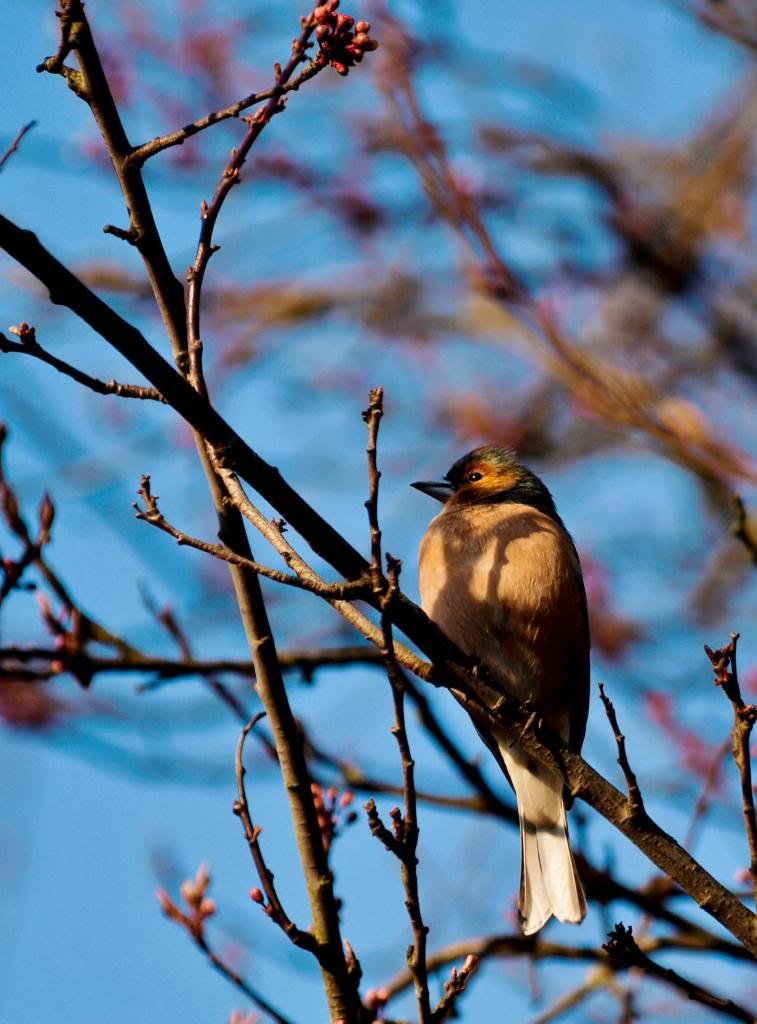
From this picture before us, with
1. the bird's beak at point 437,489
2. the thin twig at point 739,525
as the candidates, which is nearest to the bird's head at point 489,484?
the bird's beak at point 437,489

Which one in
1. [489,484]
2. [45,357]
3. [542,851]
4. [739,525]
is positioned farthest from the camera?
[489,484]

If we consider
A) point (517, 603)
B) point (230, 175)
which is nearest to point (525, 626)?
point (517, 603)

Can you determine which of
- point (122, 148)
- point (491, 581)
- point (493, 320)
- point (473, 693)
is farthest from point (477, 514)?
point (493, 320)

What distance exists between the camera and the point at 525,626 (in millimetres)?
4336

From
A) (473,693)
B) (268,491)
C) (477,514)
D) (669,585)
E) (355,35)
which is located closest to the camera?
(268,491)

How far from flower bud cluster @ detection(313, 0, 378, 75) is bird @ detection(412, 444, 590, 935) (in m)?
2.17

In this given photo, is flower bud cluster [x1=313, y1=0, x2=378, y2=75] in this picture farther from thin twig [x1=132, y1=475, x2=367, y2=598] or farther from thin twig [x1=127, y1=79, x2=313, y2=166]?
thin twig [x1=132, y1=475, x2=367, y2=598]

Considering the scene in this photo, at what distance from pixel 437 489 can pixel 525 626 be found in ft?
3.59

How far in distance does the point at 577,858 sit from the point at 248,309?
6168mm

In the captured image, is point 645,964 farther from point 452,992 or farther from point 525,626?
point 525,626

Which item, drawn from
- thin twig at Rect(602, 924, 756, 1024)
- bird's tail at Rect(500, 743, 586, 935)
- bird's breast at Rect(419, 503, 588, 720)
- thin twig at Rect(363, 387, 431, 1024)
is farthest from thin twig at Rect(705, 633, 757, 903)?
bird's breast at Rect(419, 503, 588, 720)

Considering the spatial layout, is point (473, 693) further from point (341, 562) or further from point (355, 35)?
point (355, 35)

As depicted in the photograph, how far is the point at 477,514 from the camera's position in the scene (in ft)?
16.0

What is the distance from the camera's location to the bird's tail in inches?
153
